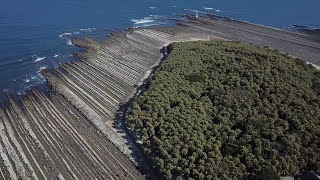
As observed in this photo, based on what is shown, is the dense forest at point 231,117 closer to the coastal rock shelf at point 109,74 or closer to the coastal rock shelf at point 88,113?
the coastal rock shelf at point 88,113

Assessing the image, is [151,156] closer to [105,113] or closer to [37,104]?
[105,113]

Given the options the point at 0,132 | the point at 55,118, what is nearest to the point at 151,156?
the point at 55,118

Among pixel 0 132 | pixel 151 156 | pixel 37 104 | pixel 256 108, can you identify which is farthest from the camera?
pixel 37 104

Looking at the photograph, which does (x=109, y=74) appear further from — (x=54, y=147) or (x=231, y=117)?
(x=231, y=117)

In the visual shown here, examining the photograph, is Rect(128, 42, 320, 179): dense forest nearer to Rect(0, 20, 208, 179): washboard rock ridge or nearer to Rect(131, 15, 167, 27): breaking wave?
Rect(0, 20, 208, 179): washboard rock ridge

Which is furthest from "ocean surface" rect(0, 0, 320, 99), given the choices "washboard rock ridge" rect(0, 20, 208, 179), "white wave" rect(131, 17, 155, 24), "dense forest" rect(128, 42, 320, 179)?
"dense forest" rect(128, 42, 320, 179)

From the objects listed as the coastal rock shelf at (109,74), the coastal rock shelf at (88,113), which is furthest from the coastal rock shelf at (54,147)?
the coastal rock shelf at (109,74)
